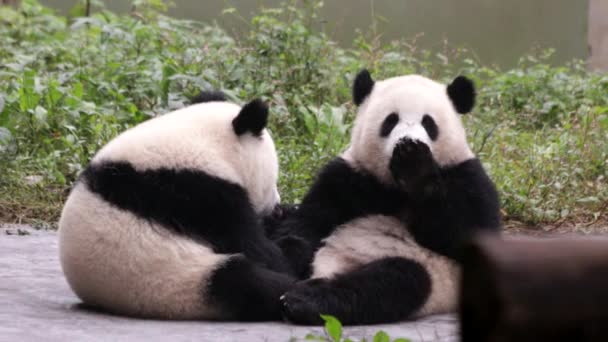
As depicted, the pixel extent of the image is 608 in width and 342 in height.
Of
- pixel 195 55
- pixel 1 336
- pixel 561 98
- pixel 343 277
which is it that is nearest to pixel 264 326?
pixel 343 277

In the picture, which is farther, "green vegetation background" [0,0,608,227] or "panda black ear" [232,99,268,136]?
"green vegetation background" [0,0,608,227]

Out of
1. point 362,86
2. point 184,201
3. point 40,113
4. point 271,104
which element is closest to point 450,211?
point 362,86

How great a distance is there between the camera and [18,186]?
19.7 ft

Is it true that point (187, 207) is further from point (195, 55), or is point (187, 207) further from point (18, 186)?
point (195, 55)

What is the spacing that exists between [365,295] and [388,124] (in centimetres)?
82

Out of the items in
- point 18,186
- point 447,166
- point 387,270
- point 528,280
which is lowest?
point 18,186

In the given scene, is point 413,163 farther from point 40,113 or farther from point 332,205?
point 40,113

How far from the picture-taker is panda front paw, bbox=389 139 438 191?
140 inches

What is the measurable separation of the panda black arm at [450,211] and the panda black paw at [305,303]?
53 centimetres

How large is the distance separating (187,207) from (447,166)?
1103mm

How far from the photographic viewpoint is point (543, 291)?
1064 mm

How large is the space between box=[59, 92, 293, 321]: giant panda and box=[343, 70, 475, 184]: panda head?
65 cm

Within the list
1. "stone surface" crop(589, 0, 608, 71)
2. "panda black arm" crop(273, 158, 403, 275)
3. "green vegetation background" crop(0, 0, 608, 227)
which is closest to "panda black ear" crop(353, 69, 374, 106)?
"panda black arm" crop(273, 158, 403, 275)

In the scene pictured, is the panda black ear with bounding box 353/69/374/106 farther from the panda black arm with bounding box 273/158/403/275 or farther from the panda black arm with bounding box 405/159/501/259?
the panda black arm with bounding box 405/159/501/259
